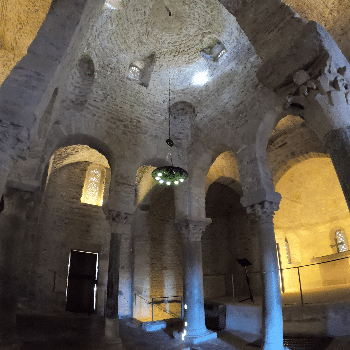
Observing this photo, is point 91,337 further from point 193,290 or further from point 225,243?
point 225,243

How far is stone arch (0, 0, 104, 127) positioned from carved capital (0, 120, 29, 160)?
0.23 ft

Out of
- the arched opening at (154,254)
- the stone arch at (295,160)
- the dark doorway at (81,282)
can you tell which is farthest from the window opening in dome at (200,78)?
the dark doorway at (81,282)

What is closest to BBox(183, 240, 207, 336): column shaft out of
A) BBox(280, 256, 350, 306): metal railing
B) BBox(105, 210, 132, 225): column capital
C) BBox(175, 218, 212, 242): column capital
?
BBox(175, 218, 212, 242): column capital

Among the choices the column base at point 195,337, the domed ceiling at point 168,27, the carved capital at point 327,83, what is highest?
the domed ceiling at point 168,27

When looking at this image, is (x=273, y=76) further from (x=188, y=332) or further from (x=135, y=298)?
(x=135, y=298)

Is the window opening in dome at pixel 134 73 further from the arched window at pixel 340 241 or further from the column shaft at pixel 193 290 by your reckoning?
the arched window at pixel 340 241

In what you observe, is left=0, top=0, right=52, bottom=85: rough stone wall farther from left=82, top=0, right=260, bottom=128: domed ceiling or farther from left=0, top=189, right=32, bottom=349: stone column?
left=0, top=189, right=32, bottom=349: stone column

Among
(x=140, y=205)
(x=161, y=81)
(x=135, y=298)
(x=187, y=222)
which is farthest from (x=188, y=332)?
(x=161, y=81)

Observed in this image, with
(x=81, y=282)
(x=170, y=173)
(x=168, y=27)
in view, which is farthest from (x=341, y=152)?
Answer: (x=81, y=282)

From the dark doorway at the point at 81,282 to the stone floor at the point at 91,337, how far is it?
1.45 meters

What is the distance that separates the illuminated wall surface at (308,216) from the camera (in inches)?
466

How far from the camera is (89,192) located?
39.1 ft

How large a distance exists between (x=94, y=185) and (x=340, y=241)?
37.5ft

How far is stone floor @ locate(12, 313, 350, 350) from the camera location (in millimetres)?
5758
